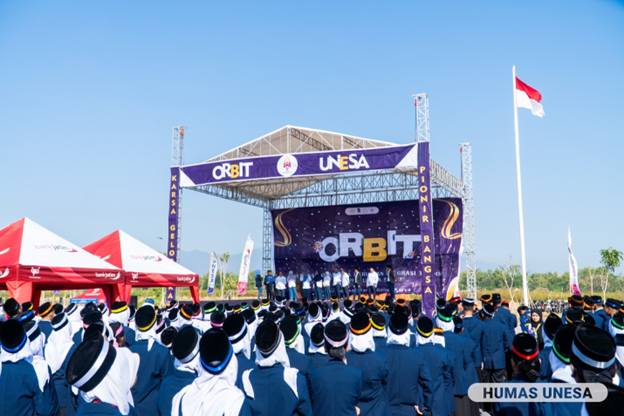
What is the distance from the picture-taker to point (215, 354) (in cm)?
288

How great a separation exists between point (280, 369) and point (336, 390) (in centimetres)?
53

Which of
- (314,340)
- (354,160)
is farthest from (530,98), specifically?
(314,340)

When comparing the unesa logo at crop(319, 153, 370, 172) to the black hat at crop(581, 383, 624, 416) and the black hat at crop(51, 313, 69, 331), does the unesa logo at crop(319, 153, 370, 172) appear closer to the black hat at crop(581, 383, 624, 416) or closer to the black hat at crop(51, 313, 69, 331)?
the black hat at crop(51, 313, 69, 331)

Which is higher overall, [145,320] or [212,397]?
[145,320]

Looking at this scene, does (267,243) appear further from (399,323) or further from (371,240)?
(399,323)

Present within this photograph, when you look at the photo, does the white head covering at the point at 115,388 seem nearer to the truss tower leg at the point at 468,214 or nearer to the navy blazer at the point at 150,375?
the navy blazer at the point at 150,375

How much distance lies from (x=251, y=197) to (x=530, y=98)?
1501cm

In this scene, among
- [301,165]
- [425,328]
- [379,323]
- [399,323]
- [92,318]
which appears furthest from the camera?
[301,165]

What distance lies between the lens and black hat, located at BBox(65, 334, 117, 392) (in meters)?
2.67

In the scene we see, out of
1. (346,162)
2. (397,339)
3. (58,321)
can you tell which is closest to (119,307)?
(58,321)

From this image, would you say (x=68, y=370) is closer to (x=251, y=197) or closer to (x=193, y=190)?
(x=193, y=190)

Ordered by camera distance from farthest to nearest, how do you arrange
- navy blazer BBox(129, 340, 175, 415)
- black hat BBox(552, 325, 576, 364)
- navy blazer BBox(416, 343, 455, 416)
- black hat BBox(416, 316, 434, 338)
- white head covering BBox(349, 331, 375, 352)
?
1. black hat BBox(416, 316, 434, 338)
2. navy blazer BBox(416, 343, 455, 416)
3. navy blazer BBox(129, 340, 175, 415)
4. white head covering BBox(349, 331, 375, 352)
5. black hat BBox(552, 325, 576, 364)

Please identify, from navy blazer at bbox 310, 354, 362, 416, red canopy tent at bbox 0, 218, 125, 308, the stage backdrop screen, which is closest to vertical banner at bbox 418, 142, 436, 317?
the stage backdrop screen

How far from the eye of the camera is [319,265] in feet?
89.7
